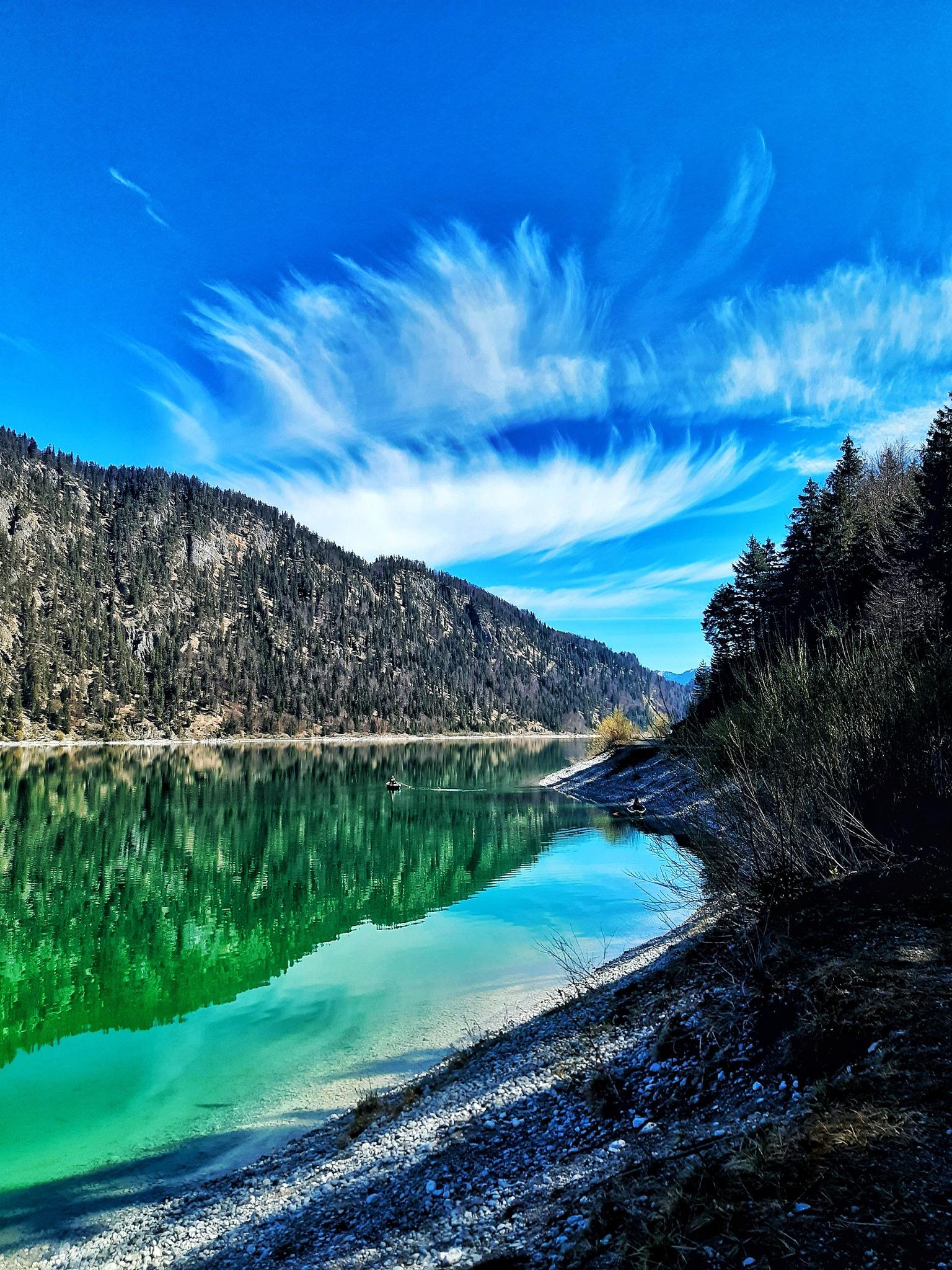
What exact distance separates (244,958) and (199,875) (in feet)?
39.0

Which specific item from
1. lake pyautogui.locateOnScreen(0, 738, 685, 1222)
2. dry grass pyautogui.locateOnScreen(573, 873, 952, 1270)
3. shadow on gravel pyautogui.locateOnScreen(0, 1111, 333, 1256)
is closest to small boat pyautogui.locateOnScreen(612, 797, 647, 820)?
lake pyautogui.locateOnScreen(0, 738, 685, 1222)

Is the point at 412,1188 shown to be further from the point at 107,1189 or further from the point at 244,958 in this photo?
the point at 244,958

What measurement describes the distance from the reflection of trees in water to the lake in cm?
13

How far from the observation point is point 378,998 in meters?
16.6

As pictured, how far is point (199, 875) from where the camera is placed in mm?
30703

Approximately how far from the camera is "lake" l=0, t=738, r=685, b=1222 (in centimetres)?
1121

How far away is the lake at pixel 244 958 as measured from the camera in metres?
11.2

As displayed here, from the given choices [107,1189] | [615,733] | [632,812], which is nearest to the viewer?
[107,1189]

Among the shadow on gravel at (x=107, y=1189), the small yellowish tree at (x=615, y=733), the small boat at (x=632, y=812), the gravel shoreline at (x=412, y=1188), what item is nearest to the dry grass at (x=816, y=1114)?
the gravel shoreline at (x=412, y=1188)

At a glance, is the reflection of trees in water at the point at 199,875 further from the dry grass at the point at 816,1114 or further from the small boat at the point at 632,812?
the dry grass at the point at 816,1114

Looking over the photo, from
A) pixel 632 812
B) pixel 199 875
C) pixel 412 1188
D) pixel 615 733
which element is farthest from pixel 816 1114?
pixel 615 733

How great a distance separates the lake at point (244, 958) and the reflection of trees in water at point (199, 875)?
13cm

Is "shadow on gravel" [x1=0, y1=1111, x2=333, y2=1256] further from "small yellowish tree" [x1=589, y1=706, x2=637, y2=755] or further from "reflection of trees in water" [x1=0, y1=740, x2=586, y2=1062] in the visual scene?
"small yellowish tree" [x1=589, y1=706, x2=637, y2=755]

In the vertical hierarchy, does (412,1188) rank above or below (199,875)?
below
